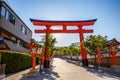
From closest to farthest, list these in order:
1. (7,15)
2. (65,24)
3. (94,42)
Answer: (7,15) < (94,42) < (65,24)

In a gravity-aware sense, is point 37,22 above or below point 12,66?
above

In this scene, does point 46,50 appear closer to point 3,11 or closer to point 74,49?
point 3,11

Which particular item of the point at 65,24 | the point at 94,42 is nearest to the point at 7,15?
the point at 65,24

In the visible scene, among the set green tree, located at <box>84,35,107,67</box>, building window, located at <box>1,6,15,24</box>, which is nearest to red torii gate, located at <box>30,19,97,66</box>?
green tree, located at <box>84,35,107,67</box>

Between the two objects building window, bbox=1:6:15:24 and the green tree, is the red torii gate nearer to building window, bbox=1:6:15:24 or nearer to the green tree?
the green tree

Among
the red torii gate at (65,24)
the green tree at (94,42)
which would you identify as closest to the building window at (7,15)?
the red torii gate at (65,24)

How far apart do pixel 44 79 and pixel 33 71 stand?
220 cm

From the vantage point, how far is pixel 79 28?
24094 millimetres

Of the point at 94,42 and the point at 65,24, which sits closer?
the point at 94,42

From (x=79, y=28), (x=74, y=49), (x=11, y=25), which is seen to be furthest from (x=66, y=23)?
(x=74, y=49)

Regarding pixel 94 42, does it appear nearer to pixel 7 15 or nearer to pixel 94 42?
pixel 94 42

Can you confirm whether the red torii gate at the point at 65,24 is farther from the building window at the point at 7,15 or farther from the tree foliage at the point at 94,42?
the building window at the point at 7,15

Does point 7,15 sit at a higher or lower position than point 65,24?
higher

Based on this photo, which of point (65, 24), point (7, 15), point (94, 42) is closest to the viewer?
point (7, 15)
